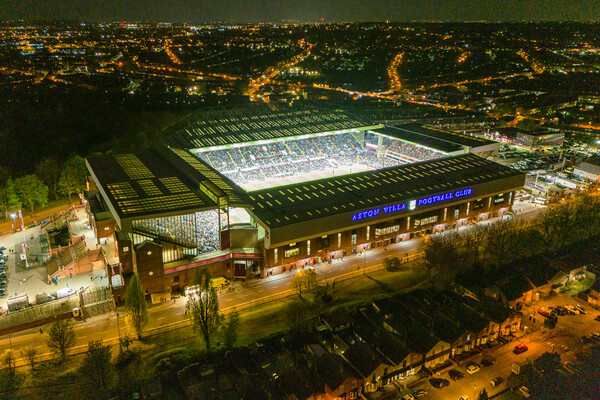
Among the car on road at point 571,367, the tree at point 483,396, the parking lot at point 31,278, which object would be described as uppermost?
the tree at point 483,396

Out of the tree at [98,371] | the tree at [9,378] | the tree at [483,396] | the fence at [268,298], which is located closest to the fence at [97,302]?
the fence at [268,298]

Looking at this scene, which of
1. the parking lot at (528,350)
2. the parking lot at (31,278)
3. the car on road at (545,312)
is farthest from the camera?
the parking lot at (31,278)

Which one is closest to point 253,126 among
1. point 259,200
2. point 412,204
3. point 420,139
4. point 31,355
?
point 420,139

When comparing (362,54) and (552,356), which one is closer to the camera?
(552,356)

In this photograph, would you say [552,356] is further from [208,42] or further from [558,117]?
[208,42]

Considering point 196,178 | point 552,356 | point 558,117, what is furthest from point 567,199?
point 558,117

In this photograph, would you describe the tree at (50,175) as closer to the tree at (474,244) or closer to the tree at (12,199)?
the tree at (12,199)

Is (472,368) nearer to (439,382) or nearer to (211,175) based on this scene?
(439,382)
